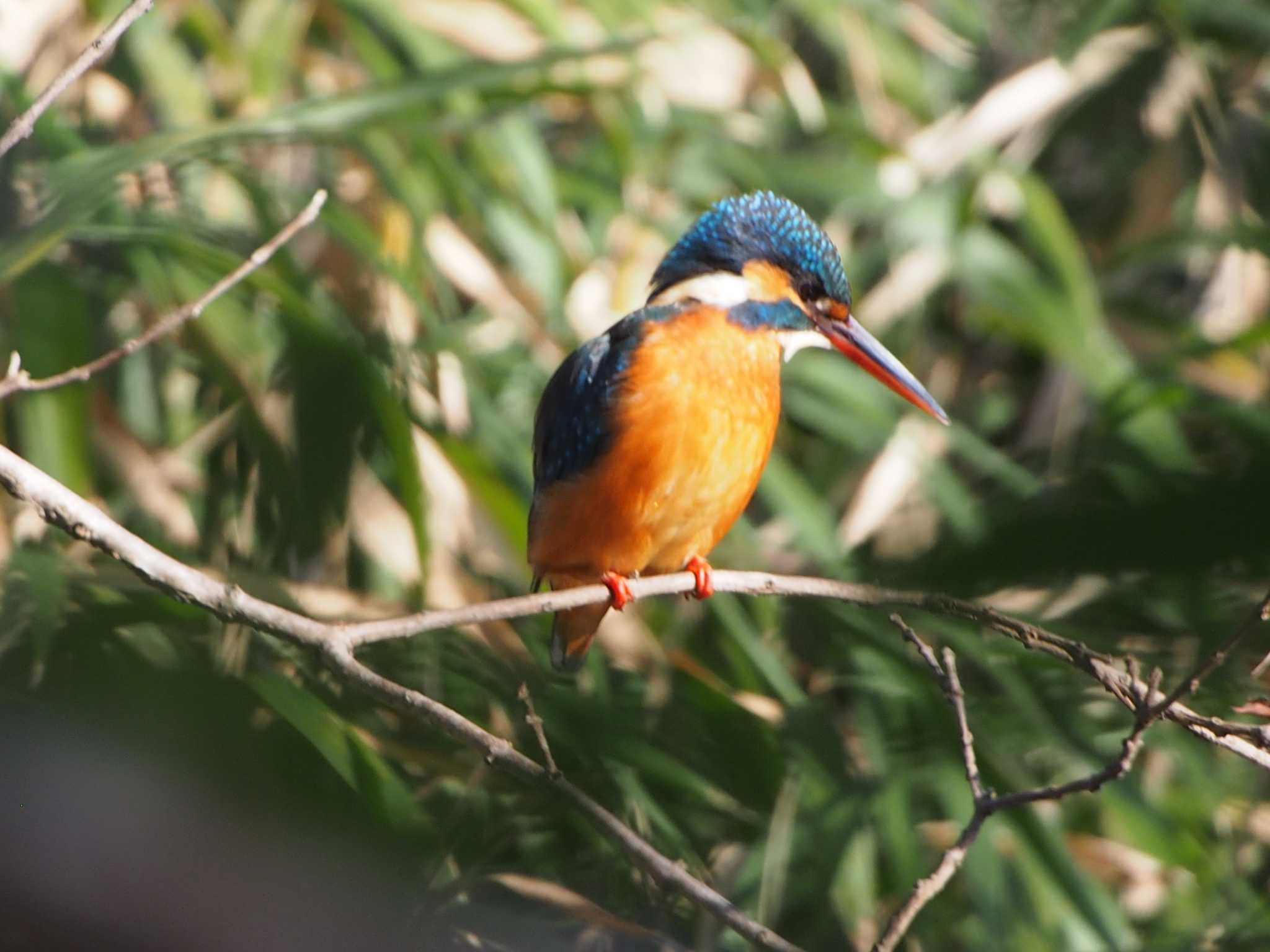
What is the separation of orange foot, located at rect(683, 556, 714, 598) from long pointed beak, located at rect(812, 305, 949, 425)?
0.34 metres

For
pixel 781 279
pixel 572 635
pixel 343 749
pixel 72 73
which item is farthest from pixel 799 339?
pixel 72 73

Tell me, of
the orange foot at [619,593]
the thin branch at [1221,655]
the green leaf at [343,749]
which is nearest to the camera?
the thin branch at [1221,655]

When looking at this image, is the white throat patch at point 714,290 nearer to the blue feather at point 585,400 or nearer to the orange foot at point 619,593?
the blue feather at point 585,400

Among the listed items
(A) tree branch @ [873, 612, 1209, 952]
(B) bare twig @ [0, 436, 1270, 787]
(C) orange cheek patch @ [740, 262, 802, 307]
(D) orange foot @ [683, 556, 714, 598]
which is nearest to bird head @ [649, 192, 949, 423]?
(C) orange cheek patch @ [740, 262, 802, 307]

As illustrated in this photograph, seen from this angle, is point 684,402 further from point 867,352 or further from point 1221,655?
point 1221,655

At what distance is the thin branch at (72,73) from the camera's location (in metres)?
1.04

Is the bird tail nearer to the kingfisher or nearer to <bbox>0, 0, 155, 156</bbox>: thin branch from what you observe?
the kingfisher

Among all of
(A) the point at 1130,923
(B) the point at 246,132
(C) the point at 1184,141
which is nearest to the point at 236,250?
(B) the point at 246,132

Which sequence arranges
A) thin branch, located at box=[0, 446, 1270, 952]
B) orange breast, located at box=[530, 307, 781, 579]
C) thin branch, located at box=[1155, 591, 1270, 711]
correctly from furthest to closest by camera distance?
orange breast, located at box=[530, 307, 781, 579]
thin branch, located at box=[0, 446, 1270, 952]
thin branch, located at box=[1155, 591, 1270, 711]

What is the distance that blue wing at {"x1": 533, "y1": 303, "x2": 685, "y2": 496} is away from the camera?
1.84 m

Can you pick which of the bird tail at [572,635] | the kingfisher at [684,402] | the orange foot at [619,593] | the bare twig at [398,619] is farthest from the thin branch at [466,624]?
the bird tail at [572,635]

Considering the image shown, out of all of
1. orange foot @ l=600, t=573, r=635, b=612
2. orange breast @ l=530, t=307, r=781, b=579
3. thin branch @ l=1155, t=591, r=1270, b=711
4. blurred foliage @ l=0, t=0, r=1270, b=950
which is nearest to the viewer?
thin branch @ l=1155, t=591, r=1270, b=711

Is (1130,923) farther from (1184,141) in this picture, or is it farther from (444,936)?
(444,936)

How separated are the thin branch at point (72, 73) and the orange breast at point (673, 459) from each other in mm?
822
